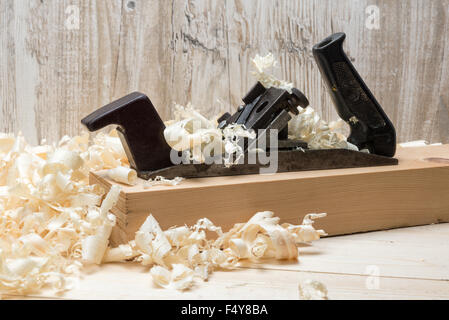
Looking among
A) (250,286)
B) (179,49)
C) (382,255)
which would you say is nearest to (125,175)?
(250,286)

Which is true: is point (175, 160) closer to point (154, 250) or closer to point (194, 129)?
point (194, 129)

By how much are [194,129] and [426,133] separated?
1586 millimetres

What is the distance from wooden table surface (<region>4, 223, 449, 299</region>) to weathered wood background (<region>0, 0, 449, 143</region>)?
114 cm

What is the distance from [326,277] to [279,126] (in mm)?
470

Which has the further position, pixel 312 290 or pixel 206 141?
pixel 206 141

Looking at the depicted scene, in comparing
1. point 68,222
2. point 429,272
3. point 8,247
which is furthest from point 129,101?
point 429,272

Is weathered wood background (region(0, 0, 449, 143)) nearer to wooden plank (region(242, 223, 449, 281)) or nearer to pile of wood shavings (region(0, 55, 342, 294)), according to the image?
pile of wood shavings (region(0, 55, 342, 294))

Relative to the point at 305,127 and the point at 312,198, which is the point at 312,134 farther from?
the point at 312,198

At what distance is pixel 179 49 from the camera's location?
7.32ft

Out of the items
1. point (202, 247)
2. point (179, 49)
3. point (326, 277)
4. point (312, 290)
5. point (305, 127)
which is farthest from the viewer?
point (179, 49)

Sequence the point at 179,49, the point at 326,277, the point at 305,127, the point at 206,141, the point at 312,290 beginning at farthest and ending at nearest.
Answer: the point at 179,49, the point at 305,127, the point at 206,141, the point at 326,277, the point at 312,290

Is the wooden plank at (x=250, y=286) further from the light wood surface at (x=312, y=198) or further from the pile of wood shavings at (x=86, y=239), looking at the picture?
the light wood surface at (x=312, y=198)

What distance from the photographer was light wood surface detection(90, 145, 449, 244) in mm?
1258

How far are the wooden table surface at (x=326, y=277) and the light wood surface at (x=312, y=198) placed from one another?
11 cm
